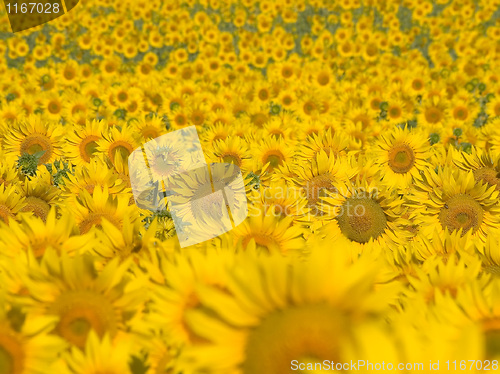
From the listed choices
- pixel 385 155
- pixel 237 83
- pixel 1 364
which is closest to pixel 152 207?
pixel 1 364

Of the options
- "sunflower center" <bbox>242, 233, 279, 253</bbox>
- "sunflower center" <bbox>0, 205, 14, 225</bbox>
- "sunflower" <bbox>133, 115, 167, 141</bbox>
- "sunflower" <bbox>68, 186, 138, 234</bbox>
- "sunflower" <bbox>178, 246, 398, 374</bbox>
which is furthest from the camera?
"sunflower" <bbox>133, 115, 167, 141</bbox>

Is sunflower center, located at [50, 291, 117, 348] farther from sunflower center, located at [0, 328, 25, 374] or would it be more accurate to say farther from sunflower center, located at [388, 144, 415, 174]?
sunflower center, located at [388, 144, 415, 174]

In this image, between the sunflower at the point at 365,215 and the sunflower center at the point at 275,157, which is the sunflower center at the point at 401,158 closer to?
the sunflower center at the point at 275,157

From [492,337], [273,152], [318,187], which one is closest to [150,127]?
[273,152]

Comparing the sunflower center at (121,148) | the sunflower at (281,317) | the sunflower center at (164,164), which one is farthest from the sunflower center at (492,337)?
the sunflower center at (121,148)

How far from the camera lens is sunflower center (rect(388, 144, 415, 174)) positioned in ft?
16.3

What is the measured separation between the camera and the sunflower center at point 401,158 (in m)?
4.98

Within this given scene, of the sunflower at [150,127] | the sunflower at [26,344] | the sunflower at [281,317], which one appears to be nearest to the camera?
the sunflower at [281,317]

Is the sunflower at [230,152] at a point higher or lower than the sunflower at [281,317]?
lower

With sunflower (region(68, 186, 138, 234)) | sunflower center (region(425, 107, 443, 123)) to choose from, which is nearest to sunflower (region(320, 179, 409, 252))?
sunflower (region(68, 186, 138, 234))

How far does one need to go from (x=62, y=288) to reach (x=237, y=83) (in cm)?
895

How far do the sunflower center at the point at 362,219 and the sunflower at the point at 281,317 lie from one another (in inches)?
93.5

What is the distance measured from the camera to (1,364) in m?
1.28

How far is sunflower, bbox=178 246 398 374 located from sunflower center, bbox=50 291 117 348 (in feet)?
1.31
